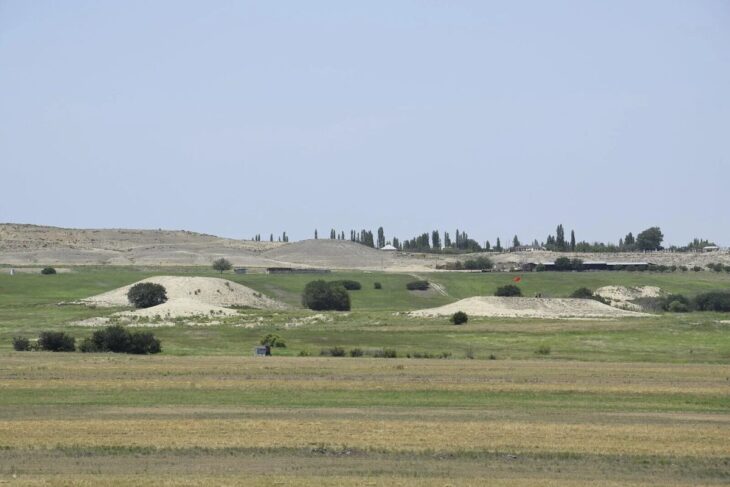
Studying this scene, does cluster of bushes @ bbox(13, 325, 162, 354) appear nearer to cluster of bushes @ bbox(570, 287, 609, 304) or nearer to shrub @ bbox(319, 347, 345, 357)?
shrub @ bbox(319, 347, 345, 357)

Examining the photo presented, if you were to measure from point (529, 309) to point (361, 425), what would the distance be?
68619 millimetres

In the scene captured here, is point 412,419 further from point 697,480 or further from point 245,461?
point 697,480

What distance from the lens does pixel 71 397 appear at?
1312 inches

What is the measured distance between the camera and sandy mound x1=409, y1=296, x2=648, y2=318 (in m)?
90.6

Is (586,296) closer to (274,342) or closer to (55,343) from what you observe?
(274,342)

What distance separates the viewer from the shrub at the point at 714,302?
100 m

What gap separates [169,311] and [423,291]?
41942mm

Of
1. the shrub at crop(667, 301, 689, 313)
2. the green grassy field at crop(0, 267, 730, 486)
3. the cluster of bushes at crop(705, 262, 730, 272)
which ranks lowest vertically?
the shrub at crop(667, 301, 689, 313)

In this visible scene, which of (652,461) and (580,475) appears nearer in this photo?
(580,475)

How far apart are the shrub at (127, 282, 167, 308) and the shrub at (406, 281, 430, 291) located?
32582 mm

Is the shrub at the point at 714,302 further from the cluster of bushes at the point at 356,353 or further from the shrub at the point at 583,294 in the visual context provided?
the cluster of bushes at the point at 356,353

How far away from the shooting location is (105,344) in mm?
53875

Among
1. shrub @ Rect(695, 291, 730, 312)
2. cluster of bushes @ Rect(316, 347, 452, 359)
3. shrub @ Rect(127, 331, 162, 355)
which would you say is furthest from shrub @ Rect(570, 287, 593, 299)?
shrub @ Rect(127, 331, 162, 355)

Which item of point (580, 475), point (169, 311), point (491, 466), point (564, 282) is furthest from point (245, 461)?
point (564, 282)
